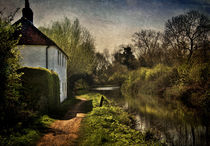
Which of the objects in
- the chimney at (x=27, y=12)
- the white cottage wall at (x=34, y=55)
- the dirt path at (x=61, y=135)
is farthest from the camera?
the chimney at (x=27, y=12)

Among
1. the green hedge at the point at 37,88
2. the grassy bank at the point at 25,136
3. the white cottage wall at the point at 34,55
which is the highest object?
the white cottage wall at the point at 34,55

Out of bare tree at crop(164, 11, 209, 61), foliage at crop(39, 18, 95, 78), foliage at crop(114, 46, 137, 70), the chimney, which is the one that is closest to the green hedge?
the chimney

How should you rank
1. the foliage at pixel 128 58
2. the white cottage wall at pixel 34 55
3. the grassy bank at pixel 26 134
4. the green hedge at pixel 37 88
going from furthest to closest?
the foliage at pixel 128 58
the white cottage wall at pixel 34 55
the green hedge at pixel 37 88
the grassy bank at pixel 26 134

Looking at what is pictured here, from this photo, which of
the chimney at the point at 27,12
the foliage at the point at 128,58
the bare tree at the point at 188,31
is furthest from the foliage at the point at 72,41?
the foliage at the point at 128,58

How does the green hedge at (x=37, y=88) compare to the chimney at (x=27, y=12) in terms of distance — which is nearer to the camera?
the green hedge at (x=37, y=88)

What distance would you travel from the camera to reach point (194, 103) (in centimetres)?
1892

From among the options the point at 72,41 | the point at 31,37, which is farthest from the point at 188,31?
the point at 31,37

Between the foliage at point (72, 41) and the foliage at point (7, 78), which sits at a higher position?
the foliage at point (72, 41)

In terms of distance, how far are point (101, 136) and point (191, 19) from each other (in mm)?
26656

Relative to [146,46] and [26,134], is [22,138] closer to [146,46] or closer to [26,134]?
[26,134]

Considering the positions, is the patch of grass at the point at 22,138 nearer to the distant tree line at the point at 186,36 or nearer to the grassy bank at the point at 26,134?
the grassy bank at the point at 26,134

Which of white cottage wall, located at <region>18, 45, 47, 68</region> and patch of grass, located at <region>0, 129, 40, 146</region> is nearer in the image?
patch of grass, located at <region>0, 129, 40, 146</region>

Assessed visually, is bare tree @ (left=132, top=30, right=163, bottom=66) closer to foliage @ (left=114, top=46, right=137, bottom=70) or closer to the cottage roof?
foliage @ (left=114, top=46, right=137, bottom=70)

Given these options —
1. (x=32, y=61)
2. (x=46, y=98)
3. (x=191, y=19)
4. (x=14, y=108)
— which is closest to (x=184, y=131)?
(x=46, y=98)
